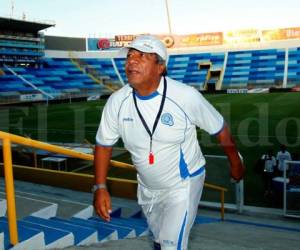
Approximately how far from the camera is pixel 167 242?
113 inches

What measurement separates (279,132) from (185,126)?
18950 mm

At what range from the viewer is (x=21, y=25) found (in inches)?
2031

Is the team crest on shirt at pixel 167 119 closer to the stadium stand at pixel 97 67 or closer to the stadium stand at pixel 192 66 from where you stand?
the stadium stand at pixel 97 67

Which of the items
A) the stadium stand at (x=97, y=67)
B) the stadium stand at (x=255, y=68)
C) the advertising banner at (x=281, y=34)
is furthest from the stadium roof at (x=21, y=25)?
the advertising banner at (x=281, y=34)

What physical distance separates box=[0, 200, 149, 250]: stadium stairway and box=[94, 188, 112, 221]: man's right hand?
656 millimetres

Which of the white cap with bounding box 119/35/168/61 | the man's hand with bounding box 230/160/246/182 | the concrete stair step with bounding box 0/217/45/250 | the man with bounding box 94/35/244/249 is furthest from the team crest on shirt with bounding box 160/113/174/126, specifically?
the concrete stair step with bounding box 0/217/45/250

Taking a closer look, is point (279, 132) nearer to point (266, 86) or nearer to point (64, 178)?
point (64, 178)

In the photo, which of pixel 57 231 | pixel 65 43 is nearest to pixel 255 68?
pixel 65 43

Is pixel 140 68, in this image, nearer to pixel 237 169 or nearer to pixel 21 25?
pixel 237 169

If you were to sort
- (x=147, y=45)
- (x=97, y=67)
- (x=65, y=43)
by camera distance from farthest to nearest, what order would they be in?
1. (x=65, y=43)
2. (x=97, y=67)
3. (x=147, y=45)

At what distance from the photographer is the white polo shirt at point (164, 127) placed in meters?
2.69

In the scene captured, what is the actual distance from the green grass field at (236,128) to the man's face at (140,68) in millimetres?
6773

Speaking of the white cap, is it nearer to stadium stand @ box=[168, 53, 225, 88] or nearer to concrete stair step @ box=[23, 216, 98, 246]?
concrete stair step @ box=[23, 216, 98, 246]

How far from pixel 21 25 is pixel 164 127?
53115mm
